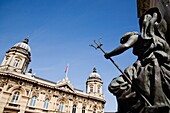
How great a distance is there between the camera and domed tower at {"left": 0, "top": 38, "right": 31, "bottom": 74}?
85.6 ft

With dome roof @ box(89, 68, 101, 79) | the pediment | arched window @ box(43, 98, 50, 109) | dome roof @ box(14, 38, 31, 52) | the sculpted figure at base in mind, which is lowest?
the sculpted figure at base

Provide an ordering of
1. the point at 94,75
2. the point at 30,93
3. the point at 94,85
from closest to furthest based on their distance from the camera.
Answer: the point at 30,93 < the point at 94,85 < the point at 94,75

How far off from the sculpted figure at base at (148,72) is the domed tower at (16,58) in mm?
27623

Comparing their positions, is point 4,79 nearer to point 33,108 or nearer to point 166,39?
point 33,108

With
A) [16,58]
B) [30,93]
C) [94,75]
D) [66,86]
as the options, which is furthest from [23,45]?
[94,75]

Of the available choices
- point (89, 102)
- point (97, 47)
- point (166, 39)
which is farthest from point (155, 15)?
point (89, 102)

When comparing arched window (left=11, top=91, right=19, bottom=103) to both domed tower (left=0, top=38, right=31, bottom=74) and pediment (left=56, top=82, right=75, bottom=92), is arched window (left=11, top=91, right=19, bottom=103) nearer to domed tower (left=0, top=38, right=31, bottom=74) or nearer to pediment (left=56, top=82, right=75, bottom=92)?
domed tower (left=0, top=38, right=31, bottom=74)

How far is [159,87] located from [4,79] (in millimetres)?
25200

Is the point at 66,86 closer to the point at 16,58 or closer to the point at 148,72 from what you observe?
the point at 16,58

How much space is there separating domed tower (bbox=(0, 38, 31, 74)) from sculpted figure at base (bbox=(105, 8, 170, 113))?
27.6 meters

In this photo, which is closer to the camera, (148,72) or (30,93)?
(148,72)

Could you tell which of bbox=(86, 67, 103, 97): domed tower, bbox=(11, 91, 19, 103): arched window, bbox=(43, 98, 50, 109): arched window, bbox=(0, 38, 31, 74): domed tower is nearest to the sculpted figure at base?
bbox=(11, 91, 19, 103): arched window

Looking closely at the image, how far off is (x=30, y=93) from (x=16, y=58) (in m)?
8.14

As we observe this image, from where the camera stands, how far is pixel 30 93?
23891 millimetres
